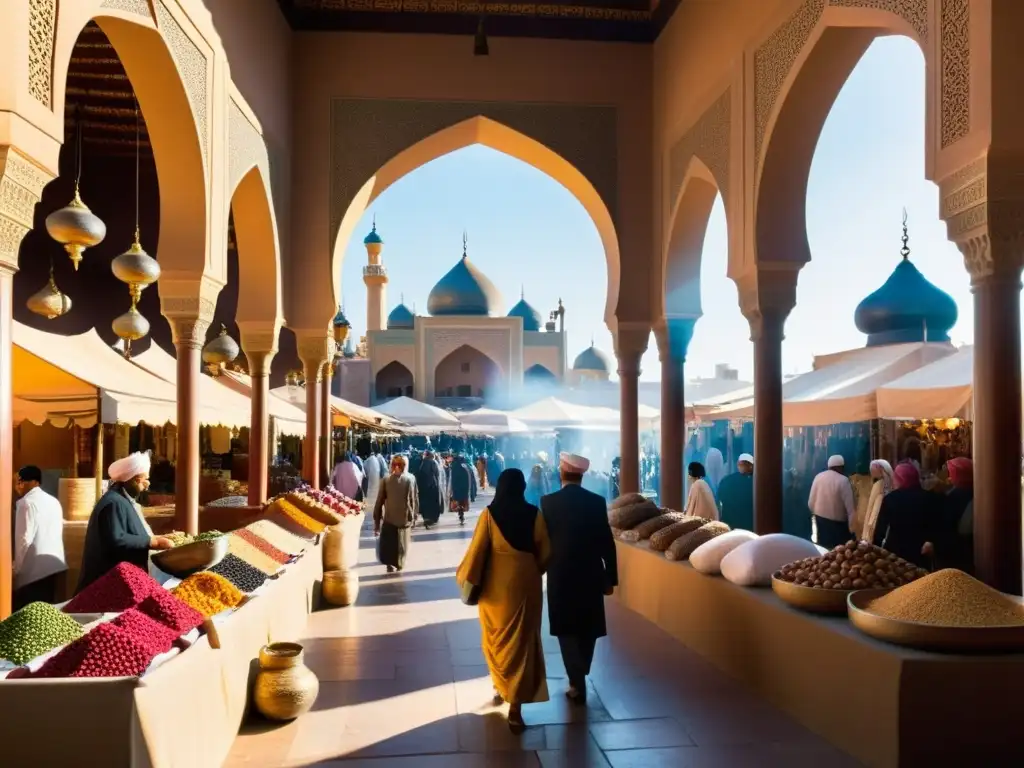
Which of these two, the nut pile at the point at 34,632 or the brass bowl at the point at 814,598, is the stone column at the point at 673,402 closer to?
the brass bowl at the point at 814,598

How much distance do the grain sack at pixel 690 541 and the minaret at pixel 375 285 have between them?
3299cm

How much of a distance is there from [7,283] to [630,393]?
7.69 m

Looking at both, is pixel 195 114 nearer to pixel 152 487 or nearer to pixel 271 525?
pixel 271 525

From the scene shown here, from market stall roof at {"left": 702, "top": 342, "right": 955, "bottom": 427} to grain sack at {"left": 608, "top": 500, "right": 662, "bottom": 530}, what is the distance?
252 centimetres

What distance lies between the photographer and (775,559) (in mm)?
4855

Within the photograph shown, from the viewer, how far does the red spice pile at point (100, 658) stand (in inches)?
111

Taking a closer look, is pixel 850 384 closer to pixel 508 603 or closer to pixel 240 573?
pixel 508 603

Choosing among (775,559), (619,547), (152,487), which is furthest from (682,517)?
(152,487)

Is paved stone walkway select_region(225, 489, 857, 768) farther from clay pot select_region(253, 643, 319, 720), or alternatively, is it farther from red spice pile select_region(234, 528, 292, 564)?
red spice pile select_region(234, 528, 292, 564)

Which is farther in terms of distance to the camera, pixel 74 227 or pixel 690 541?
pixel 690 541

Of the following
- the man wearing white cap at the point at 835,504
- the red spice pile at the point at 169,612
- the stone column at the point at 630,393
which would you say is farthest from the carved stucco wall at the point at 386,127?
the red spice pile at the point at 169,612

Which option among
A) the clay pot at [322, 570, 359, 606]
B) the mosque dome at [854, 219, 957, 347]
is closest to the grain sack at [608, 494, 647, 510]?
the clay pot at [322, 570, 359, 606]

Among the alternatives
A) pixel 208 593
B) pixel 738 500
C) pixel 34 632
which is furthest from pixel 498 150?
pixel 34 632

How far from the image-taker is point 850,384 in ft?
30.5
